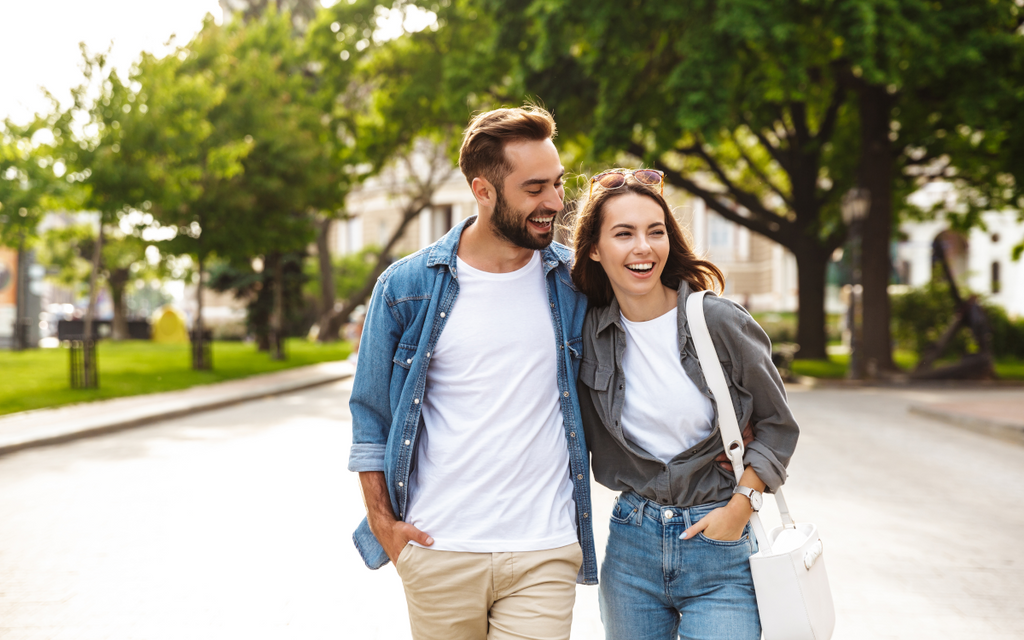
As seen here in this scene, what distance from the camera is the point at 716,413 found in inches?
98.9

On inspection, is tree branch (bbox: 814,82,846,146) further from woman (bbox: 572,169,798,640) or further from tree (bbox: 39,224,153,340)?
tree (bbox: 39,224,153,340)

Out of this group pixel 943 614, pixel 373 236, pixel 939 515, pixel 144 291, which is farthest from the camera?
pixel 144 291

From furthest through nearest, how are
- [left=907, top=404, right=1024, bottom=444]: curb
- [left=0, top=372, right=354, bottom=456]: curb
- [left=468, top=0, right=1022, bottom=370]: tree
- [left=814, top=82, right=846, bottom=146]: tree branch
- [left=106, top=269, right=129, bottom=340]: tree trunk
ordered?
[left=106, top=269, right=129, bottom=340]: tree trunk, [left=814, top=82, right=846, bottom=146]: tree branch, [left=468, top=0, right=1022, bottom=370]: tree, [left=907, top=404, right=1024, bottom=444]: curb, [left=0, top=372, right=354, bottom=456]: curb

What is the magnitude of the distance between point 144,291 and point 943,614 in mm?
112918

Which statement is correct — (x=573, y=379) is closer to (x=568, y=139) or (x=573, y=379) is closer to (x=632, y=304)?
(x=632, y=304)

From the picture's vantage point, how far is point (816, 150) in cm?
2253

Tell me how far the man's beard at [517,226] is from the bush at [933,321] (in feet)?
78.5

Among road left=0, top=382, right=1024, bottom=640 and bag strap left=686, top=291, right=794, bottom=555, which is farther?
road left=0, top=382, right=1024, bottom=640

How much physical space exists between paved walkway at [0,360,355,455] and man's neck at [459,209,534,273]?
8886mm

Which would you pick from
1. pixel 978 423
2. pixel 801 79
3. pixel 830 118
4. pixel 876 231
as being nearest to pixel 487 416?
pixel 978 423

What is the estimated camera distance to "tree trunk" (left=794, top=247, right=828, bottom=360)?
23.0 metres

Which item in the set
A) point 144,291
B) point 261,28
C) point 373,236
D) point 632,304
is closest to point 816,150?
point 261,28

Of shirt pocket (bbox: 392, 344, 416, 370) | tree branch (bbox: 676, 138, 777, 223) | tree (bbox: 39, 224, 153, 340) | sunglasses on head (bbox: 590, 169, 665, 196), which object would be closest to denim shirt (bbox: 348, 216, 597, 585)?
shirt pocket (bbox: 392, 344, 416, 370)

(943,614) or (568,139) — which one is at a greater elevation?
(568,139)
